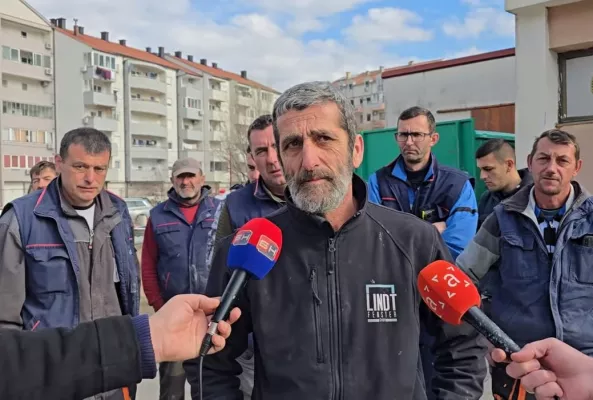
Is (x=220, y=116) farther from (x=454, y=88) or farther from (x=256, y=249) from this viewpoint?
(x=256, y=249)

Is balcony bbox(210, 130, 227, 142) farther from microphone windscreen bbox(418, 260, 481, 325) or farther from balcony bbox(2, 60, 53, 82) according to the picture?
microphone windscreen bbox(418, 260, 481, 325)

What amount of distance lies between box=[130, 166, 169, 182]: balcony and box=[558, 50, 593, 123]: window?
54.9 meters

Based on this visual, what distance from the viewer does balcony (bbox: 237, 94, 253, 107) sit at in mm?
72625

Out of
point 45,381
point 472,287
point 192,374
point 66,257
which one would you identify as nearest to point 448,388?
point 472,287

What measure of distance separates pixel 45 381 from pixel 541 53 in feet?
22.2

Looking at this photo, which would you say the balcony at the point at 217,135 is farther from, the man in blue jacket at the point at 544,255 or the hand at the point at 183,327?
the hand at the point at 183,327

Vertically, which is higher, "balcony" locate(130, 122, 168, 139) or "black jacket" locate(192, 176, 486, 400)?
"balcony" locate(130, 122, 168, 139)

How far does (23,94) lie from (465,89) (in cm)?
4884

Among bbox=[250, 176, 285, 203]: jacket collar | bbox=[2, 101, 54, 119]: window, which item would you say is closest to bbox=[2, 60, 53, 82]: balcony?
bbox=[2, 101, 54, 119]: window

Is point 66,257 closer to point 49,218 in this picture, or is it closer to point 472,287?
point 49,218

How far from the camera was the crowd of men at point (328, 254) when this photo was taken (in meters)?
1.91

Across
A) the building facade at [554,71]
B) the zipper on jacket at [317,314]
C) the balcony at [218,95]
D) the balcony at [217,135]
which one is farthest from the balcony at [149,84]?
the zipper on jacket at [317,314]

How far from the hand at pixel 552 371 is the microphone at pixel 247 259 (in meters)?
0.75

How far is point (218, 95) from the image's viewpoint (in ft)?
236
